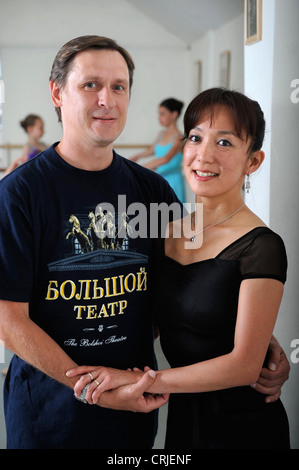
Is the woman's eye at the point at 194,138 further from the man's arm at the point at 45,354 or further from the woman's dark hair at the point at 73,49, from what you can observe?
the man's arm at the point at 45,354

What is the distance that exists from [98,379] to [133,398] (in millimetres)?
107

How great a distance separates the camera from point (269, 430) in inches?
54.6

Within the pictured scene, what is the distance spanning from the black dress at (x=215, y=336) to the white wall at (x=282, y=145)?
404 millimetres

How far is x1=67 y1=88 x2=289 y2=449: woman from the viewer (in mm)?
1273

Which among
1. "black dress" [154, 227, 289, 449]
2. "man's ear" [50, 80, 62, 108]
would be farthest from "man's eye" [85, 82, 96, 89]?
"black dress" [154, 227, 289, 449]

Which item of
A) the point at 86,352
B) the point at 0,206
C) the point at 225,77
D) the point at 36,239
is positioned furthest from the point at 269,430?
the point at 225,77

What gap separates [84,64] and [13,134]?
6788mm

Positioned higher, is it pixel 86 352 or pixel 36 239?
pixel 36 239

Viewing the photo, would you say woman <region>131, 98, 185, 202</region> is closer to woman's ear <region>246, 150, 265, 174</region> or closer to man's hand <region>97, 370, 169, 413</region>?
woman's ear <region>246, 150, 265, 174</region>

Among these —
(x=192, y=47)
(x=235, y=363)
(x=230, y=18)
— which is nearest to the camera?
(x=235, y=363)

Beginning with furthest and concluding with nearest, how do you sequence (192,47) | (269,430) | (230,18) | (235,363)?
(192,47) → (230,18) → (269,430) → (235,363)

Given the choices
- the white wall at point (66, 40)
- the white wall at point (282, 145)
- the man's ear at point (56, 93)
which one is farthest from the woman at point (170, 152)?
the man's ear at point (56, 93)

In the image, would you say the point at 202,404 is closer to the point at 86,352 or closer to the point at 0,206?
the point at 86,352

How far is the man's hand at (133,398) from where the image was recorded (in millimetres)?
1358
